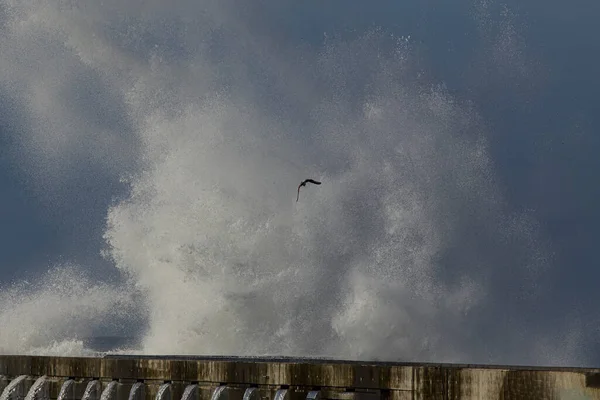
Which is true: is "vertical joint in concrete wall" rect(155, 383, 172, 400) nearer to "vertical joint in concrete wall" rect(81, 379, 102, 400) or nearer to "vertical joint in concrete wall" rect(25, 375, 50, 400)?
"vertical joint in concrete wall" rect(81, 379, 102, 400)

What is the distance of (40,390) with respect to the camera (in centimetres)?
1797

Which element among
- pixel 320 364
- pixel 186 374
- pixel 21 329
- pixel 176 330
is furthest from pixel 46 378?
pixel 21 329

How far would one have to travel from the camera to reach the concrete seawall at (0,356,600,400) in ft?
40.7

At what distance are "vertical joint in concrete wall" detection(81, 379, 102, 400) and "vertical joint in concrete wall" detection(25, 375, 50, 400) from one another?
1.16 m

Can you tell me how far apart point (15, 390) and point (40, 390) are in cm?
67

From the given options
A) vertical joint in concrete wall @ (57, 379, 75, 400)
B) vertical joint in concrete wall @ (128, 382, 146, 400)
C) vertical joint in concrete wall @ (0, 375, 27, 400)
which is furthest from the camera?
vertical joint in concrete wall @ (0, 375, 27, 400)

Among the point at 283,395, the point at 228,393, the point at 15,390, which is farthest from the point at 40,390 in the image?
the point at 283,395

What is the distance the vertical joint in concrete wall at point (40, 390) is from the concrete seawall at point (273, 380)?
0.02 m

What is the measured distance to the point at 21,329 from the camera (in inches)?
1989

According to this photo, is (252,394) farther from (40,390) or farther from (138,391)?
(40,390)

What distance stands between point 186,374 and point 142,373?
888 millimetres

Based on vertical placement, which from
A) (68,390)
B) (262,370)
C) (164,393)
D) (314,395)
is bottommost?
(314,395)

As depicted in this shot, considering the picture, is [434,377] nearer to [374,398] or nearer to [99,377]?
[374,398]

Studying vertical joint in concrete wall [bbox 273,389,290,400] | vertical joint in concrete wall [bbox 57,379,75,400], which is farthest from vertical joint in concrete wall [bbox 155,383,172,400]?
vertical joint in concrete wall [bbox 273,389,290,400]
